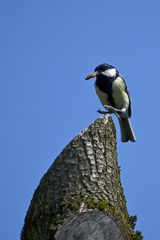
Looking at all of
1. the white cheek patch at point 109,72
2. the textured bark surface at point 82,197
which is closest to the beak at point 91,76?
the white cheek patch at point 109,72

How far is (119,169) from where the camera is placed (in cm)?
437

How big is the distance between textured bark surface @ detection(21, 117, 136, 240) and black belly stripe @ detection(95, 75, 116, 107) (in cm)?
400

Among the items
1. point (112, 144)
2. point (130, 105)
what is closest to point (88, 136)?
point (112, 144)

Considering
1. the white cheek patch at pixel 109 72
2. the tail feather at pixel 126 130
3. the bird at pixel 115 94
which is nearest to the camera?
the bird at pixel 115 94

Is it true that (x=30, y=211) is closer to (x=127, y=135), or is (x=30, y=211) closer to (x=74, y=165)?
(x=74, y=165)

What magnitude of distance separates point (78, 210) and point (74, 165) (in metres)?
0.40

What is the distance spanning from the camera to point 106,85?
855 cm

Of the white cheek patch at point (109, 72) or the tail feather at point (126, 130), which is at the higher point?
the white cheek patch at point (109, 72)

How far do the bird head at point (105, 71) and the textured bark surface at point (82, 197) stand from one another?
14.1ft

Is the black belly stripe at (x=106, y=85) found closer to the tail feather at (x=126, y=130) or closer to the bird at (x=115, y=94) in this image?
the bird at (x=115, y=94)

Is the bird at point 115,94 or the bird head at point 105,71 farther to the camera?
the bird head at point 105,71

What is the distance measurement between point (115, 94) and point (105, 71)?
20.7 inches

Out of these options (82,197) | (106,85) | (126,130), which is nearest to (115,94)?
(106,85)

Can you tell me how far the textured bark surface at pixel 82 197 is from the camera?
3740 millimetres
